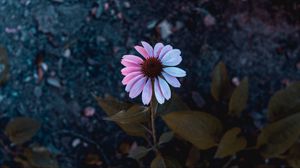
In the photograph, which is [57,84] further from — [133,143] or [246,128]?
[246,128]

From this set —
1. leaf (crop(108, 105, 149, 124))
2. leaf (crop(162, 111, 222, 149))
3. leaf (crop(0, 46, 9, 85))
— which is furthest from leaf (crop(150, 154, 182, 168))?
leaf (crop(0, 46, 9, 85))

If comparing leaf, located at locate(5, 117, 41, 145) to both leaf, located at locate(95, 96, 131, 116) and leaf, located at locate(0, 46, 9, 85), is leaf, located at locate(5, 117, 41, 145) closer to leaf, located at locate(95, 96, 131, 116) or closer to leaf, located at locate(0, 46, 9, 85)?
leaf, located at locate(0, 46, 9, 85)

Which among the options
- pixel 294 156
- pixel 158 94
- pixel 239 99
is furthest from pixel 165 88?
pixel 294 156

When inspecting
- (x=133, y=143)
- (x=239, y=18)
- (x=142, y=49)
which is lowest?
(x=133, y=143)

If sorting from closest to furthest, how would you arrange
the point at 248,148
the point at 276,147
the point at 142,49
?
the point at 142,49 → the point at 276,147 → the point at 248,148

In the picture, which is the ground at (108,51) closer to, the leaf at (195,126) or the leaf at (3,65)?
the leaf at (3,65)

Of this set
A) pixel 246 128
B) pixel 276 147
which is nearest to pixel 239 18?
pixel 246 128

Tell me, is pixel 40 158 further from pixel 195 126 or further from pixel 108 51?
pixel 195 126
